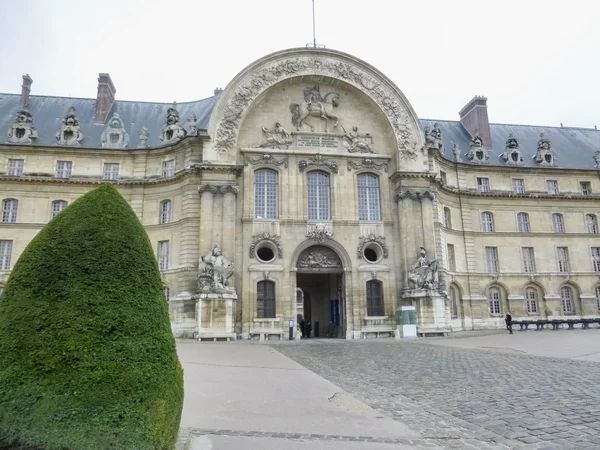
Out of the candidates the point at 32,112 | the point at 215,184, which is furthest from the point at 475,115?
the point at 32,112

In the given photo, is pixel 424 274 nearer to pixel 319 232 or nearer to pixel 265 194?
pixel 319 232

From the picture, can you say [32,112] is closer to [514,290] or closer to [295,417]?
[295,417]

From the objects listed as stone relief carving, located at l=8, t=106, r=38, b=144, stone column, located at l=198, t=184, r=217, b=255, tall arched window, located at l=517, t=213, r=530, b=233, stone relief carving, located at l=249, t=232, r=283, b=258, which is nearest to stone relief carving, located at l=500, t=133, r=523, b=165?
tall arched window, located at l=517, t=213, r=530, b=233

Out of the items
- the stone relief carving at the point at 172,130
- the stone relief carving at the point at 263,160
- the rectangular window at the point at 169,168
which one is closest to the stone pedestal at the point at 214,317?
the stone relief carving at the point at 263,160

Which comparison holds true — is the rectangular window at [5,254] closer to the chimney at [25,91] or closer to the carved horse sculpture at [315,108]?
the chimney at [25,91]

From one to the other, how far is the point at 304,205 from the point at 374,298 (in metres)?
7.76

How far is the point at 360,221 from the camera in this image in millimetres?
31672

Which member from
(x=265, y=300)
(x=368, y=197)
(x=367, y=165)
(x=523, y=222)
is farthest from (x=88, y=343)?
(x=523, y=222)

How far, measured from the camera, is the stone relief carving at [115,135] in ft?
115

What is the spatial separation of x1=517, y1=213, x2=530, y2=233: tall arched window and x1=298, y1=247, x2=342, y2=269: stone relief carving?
57.9 ft

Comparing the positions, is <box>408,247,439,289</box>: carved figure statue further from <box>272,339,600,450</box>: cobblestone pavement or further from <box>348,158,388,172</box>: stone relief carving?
<box>272,339,600,450</box>: cobblestone pavement

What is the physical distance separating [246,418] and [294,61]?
2866 centimetres

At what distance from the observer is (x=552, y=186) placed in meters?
40.4

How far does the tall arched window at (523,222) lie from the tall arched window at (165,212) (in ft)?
92.1
